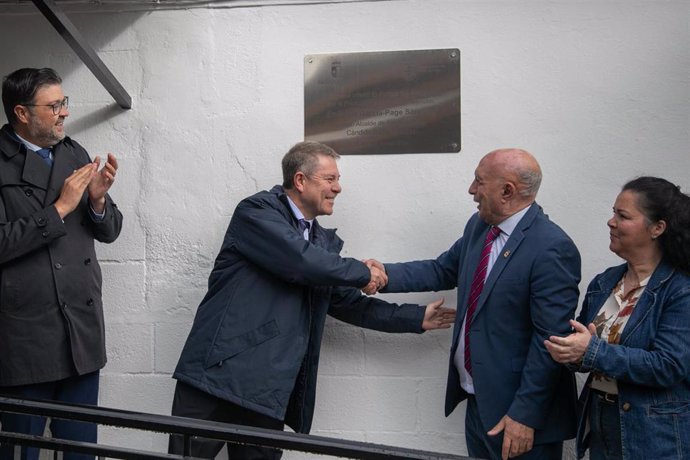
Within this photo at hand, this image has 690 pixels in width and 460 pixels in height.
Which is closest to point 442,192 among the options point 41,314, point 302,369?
point 302,369

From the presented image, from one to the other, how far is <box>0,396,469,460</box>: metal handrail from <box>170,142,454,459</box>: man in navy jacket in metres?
1.06

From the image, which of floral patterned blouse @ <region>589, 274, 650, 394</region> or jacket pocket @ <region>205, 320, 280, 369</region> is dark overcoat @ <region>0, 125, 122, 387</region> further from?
floral patterned blouse @ <region>589, 274, 650, 394</region>

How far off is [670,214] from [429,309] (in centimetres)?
110

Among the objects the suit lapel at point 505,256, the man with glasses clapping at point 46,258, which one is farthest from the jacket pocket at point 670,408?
the man with glasses clapping at point 46,258

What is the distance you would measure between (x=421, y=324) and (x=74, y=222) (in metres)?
1.49

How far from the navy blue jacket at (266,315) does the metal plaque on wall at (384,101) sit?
1.65ft

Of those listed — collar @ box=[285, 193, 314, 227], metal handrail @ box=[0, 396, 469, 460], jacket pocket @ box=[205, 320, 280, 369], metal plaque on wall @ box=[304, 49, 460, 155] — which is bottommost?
metal handrail @ box=[0, 396, 469, 460]

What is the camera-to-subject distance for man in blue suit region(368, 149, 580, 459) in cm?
271

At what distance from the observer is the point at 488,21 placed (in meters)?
3.42

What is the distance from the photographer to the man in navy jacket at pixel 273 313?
2.99 meters

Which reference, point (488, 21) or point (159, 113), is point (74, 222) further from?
point (488, 21)

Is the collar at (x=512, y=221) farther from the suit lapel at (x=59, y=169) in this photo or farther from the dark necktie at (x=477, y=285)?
the suit lapel at (x=59, y=169)

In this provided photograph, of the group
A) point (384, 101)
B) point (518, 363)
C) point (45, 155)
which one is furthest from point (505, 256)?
point (45, 155)

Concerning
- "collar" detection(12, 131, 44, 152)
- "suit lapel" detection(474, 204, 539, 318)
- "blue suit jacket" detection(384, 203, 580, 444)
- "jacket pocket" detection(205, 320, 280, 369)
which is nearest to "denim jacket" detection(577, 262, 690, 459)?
"blue suit jacket" detection(384, 203, 580, 444)
